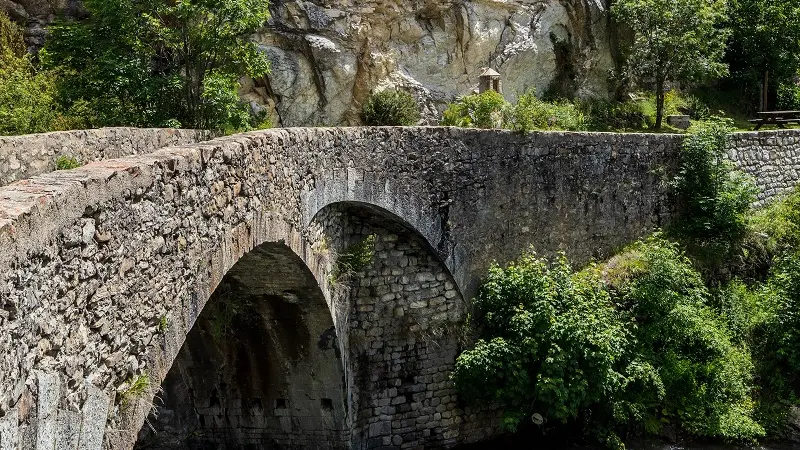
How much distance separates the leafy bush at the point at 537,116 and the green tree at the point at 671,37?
239 cm

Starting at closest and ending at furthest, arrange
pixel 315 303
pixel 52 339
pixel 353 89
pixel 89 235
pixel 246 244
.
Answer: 1. pixel 52 339
2. pixel 89 235
3. pixel 246 244
4. pixel 315 303
5. pixel 353 89

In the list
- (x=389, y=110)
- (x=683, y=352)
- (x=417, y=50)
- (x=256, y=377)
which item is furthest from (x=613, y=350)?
(x=417, y=50)

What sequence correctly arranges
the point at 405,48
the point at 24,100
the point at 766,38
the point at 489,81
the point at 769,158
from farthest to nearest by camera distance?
the point at 766,38 < the point at 405,48 < the point at 489,81 < the point at 769,158 < the point at 24,100

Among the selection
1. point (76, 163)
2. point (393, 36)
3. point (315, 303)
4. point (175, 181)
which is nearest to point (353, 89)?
point (393, 36)

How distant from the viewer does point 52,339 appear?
3695mm

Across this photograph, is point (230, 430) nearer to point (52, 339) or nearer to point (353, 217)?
point (353, 217)

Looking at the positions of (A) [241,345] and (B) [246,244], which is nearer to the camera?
(B) [246,244]

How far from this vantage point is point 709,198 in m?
15.0

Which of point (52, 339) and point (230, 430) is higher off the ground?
point (52, 339)

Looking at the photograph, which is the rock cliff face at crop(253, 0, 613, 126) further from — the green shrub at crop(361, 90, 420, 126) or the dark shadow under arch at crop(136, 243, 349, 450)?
the dark shadow under arch at crop(136, 243, 349, 450)

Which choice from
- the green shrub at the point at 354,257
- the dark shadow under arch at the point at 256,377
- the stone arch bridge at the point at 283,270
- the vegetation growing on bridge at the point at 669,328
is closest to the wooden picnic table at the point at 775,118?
the stone arch bridge at the point at 283,270

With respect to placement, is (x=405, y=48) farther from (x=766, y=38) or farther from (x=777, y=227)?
(x=766, y=38)

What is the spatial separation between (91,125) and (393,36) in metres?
9.05

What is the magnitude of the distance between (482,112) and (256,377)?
6352mm
